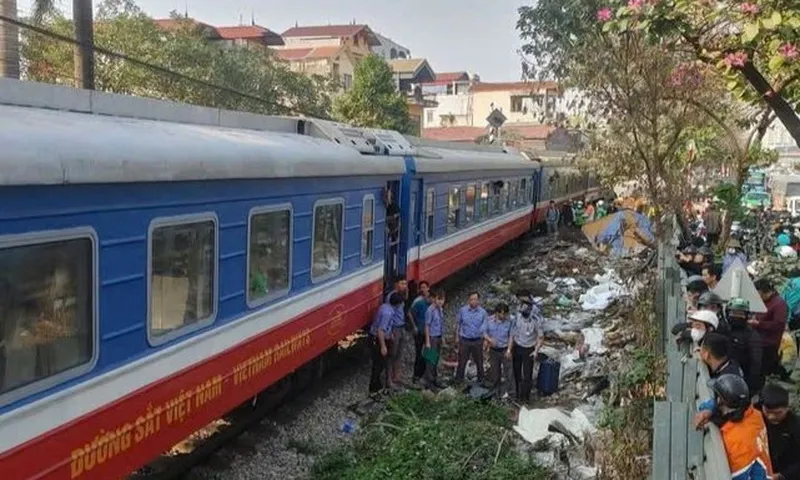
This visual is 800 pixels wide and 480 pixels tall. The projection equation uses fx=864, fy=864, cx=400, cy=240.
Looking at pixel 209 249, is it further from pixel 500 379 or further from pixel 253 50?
pixel 253 50

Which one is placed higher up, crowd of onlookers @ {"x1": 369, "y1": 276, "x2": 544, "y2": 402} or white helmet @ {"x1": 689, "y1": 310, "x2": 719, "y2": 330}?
white helmet @ {"x1": 689, "y1": 310, "x2": 719, "y2": 330}

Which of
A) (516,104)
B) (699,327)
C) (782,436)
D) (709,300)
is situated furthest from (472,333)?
(516,104)

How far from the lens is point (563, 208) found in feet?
110

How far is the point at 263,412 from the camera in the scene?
30.9 ft

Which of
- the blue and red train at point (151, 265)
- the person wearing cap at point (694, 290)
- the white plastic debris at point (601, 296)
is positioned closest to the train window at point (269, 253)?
the blue and red train at point (151, 265)

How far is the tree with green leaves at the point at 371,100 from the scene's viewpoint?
1500 inches

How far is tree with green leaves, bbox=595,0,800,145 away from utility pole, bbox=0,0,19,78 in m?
10.4

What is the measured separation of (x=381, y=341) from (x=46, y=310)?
6037 millimetres

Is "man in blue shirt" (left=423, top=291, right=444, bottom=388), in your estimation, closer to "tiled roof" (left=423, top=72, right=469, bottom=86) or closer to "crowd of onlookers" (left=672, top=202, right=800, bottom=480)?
"crowd of onlookers" (left=672, top=202, right=800, bottom=480)

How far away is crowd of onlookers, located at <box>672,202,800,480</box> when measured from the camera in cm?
475

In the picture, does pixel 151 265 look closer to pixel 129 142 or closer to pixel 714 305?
pixel 129 142

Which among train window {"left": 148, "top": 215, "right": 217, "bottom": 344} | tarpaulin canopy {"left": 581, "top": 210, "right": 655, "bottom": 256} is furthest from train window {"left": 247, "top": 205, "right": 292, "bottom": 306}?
tarpaulin canopy {"left": 581, "top": 210, "right": 655, "bottom": 256}

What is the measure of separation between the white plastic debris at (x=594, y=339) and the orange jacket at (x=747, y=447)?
7.53m

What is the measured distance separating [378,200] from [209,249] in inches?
192
